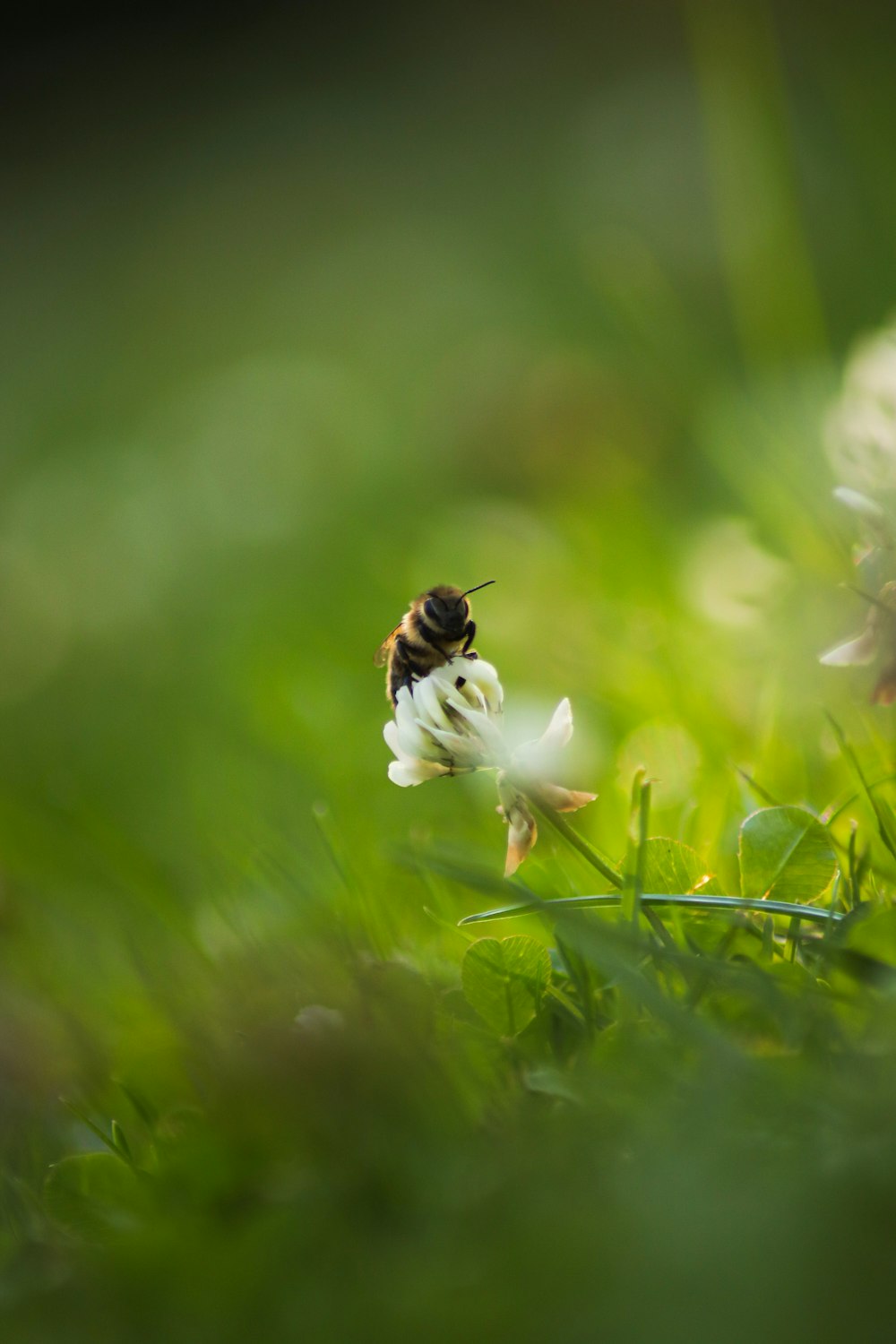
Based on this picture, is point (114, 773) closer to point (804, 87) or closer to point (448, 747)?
point (448, 747)

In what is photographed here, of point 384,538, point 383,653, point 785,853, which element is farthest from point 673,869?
point 384,538

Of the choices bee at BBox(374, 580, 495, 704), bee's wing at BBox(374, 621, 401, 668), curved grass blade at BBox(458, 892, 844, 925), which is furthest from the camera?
bee's wing at BBox(374, 621, 401, 668)

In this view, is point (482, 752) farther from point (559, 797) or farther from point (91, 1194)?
point (91, 1194)

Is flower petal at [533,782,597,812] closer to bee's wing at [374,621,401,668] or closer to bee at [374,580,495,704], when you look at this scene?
bee at [374,580,495,704]

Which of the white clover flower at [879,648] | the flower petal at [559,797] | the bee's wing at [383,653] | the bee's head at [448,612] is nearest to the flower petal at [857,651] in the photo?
the white clover flower at [879,648]

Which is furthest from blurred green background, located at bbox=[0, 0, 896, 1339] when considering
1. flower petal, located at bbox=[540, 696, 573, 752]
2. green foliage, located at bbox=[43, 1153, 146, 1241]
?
flower petal, located at bbox=[540, 696, 573, 752]

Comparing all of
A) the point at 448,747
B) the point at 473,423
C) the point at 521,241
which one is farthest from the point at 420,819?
the point at 521,241
